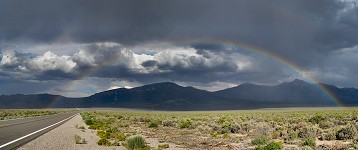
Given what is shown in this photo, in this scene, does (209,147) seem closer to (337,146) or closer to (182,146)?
(182,146)

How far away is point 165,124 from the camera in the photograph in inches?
1837

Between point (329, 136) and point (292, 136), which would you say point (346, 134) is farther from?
point (292, 136)

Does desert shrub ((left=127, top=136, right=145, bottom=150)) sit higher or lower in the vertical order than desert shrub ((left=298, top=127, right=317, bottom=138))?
lower

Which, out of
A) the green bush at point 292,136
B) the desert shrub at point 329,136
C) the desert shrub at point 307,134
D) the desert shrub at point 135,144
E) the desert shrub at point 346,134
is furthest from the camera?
the desert shrub at point 307,134

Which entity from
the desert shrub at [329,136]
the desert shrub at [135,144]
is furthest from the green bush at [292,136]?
the desert shrub at [135,144]

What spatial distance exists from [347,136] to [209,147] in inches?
393

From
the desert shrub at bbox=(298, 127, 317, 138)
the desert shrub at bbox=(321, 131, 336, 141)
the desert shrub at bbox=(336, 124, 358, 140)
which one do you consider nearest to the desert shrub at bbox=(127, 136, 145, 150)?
the desert shrub at bbox=(298, 127, 317, 138)

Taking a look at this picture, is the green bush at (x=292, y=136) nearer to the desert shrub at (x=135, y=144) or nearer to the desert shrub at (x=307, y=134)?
the desert shrub at (x=307, y=134)

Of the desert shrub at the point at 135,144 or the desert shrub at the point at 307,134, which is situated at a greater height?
the desert shrub at the point at 307,134

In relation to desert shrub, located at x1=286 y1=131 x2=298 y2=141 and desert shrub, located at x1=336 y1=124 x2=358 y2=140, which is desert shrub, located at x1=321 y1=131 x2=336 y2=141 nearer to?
desert shrub, located at x1=336 y1=124 x2=358 y2=140

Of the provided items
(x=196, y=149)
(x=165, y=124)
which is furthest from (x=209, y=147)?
(x=165, y=124)

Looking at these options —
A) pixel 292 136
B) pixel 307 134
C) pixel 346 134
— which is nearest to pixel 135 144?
pixel 292 136

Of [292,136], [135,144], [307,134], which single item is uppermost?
[307,134]

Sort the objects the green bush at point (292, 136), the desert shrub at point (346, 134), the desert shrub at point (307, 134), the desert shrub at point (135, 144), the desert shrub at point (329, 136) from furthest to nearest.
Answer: the desert shrub at point (307, 134) < the desert shrub at point (329, 136) < the green bush at point (292, 136) < the desert shrub at point (346, 134) < the desert shrub at point (135, 144)
